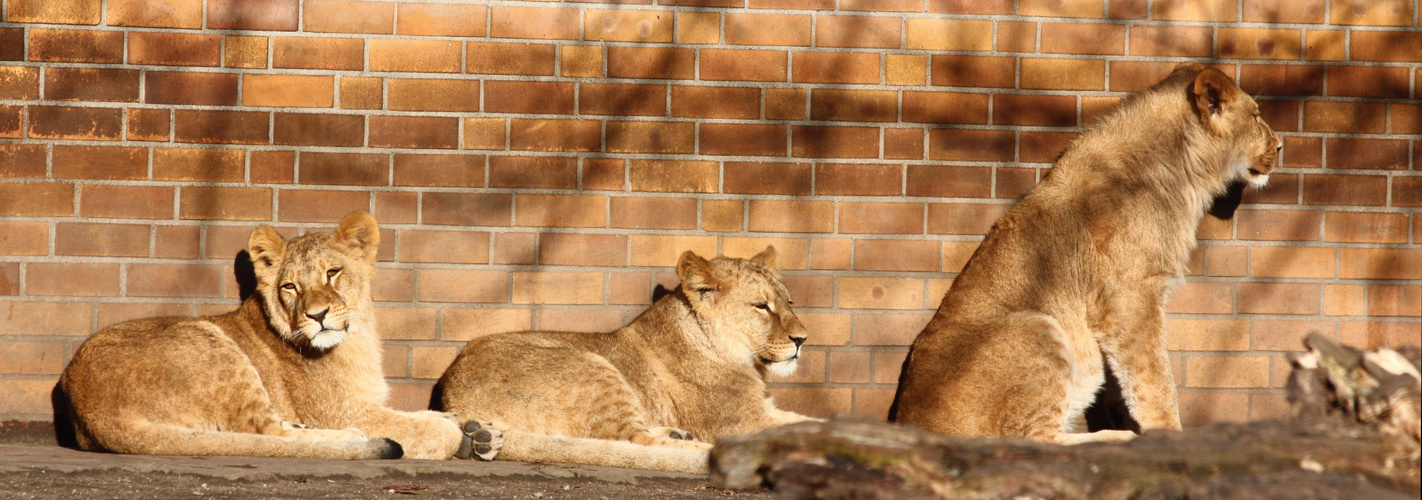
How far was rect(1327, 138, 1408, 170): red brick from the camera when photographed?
18.5ft

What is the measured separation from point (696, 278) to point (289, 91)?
2.31 meters

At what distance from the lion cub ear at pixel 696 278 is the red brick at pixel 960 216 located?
1.29m

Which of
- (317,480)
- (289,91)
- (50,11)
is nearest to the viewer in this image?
(317,480)

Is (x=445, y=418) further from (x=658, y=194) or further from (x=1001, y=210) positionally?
(x=1001, y=210)

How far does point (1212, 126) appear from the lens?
5203mm

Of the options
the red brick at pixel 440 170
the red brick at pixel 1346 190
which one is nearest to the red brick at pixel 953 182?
the red brick at pixel 1346 190

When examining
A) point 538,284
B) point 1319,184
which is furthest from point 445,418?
point 1319,184

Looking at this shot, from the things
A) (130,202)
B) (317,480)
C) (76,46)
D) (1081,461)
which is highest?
(76,46)

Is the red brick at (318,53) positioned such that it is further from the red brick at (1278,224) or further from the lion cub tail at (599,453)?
the red brick at (1278,224)

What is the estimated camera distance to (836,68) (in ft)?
17.9

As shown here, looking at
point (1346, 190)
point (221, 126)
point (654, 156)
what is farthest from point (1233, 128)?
point (221, 126)

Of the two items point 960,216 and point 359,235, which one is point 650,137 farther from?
point 960,216

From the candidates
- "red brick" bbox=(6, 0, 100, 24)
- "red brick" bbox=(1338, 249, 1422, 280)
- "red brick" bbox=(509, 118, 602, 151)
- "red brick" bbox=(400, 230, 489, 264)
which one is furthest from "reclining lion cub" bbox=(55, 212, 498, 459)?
"red brick" bbox=(1338, 249, 1422, 280)

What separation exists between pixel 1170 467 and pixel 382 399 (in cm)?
381
